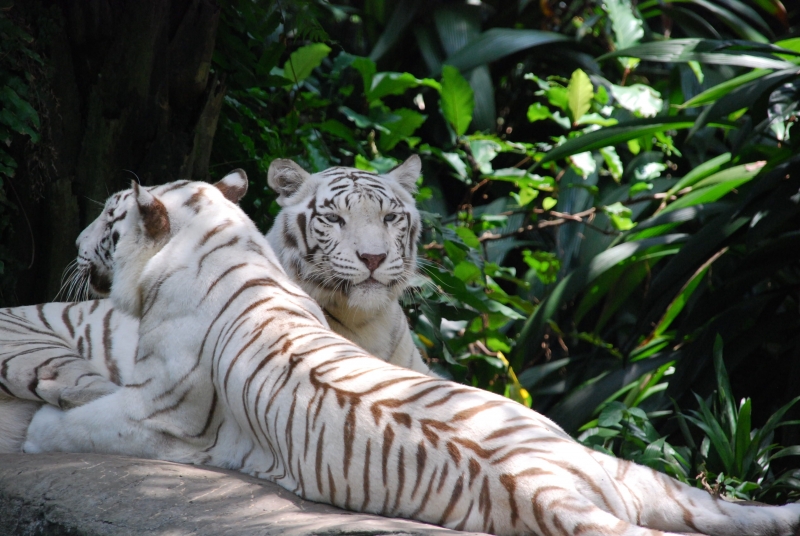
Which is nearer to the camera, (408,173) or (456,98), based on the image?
(408,173)

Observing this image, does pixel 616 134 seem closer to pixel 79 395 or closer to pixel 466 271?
pixel 466 271

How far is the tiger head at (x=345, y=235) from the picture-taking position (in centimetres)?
304

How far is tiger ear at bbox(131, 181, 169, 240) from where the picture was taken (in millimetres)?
2688

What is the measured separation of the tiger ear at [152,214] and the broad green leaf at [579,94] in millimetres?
3615

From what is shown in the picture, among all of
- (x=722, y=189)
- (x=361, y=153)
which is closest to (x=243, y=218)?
(x=361, y=153)

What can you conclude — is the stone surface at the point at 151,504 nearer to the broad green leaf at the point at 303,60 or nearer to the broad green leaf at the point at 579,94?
the broad green leaf at the point at 303,60

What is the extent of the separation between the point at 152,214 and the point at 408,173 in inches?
48.0

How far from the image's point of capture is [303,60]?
4.70 metres

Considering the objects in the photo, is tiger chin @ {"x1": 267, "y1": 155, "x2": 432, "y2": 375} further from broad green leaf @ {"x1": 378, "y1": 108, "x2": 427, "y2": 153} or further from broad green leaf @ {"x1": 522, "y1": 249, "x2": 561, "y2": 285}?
broad green leaf @ {"x1": 522, "y1": 249, "x2": 561, "y2": 285}

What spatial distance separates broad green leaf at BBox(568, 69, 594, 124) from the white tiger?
3.37 m

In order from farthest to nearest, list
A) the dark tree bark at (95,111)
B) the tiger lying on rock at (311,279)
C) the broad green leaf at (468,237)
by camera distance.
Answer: the broad green leaf at (468,237), the dark tree bark at (95,111), the tiger lying on rock at (311,279)

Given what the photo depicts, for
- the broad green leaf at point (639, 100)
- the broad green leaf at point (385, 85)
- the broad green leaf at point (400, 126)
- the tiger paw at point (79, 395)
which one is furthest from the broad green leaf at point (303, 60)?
the tiger paw at point (79, 395)

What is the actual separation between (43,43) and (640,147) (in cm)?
454

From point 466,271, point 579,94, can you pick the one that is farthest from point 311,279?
point 579,94
